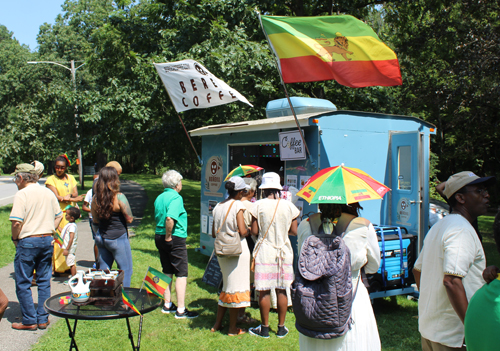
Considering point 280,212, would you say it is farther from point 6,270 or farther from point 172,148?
point 172,148

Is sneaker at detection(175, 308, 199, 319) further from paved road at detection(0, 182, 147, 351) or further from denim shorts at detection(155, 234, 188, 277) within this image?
paved road at detection(0, 182, 147, 351)

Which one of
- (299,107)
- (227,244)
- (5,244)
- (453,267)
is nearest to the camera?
(453,267)

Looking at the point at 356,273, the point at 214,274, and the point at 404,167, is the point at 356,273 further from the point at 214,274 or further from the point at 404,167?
the point at 404,167

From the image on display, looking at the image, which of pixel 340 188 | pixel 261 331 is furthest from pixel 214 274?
pixel 340 188

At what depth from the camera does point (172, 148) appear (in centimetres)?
1466

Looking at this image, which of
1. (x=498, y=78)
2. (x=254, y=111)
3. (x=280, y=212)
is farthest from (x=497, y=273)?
(x=498, y=78)

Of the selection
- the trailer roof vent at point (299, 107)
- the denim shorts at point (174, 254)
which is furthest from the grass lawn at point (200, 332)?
the trailer roof vent at point (299, 107)

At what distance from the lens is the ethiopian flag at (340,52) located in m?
5.16

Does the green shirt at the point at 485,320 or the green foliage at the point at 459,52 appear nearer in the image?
the green shirt at the point at 485,320

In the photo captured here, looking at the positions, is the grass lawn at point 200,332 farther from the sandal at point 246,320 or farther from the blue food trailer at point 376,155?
the blue food trailer at point 376,155

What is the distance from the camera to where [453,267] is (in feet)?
7.91

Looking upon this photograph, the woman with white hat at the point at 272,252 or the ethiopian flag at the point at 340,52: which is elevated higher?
the ethiopian flag at the point at 340,52

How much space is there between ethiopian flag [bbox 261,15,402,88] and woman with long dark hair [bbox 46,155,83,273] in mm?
3922

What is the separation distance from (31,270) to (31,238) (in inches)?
16.0
